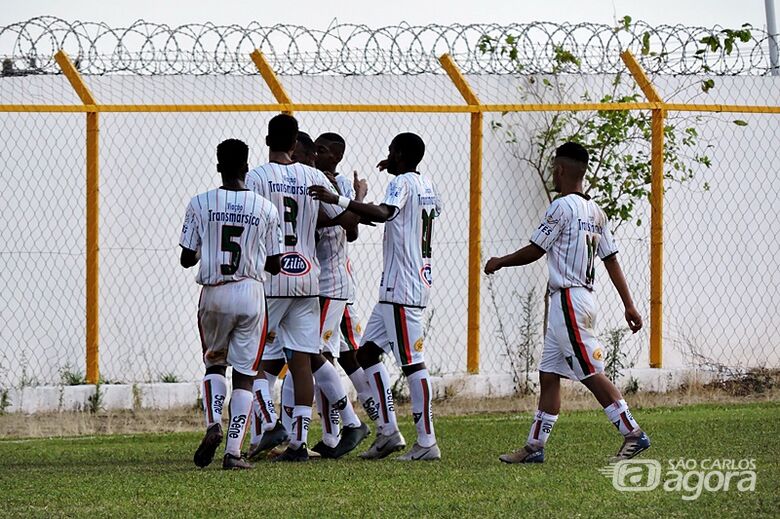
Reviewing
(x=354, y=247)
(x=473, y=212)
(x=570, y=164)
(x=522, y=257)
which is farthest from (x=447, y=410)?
(x=570, y=164)

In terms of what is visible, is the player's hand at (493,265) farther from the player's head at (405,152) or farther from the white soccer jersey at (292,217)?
the white soccer jersey at (292,217)

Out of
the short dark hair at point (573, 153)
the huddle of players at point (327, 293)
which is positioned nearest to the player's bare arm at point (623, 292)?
the huddle of players at point (327, 293)

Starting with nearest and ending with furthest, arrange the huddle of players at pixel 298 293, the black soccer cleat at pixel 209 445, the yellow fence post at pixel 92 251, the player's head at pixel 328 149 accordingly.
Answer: the black soccer cleat at pixel 209 445 < the huddle of players at pixel 298 293 < the player's head at pixel 328 149 < the yellow fence post at pixel 92 251

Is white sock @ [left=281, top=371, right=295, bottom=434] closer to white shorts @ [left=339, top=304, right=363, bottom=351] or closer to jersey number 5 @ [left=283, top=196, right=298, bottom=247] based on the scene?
white shorts @ [left=339, top=304, right=363, bottom=351]

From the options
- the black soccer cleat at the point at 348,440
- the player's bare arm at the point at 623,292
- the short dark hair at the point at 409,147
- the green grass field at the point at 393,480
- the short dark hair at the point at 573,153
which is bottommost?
the green grass field at the point at 393,480

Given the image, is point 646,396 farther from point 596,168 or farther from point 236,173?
point 236,173

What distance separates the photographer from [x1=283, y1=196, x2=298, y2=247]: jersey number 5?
888 centimetres

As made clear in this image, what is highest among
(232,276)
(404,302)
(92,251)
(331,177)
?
(331,177)

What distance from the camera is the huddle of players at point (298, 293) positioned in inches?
331

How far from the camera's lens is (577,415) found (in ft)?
39.2

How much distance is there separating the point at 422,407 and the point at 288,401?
0.90m

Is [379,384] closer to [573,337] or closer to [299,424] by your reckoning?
[299,424]

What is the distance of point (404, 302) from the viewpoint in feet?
29.8

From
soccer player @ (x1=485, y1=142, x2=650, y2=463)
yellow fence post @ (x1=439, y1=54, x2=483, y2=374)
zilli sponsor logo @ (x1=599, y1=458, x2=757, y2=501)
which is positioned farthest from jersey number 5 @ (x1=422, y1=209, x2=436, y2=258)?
yellow fence post @ (x1=439, y1=54, x2=483, y2=374)
